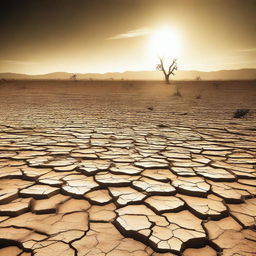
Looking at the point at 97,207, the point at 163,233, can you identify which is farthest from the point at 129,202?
the point at 163,233

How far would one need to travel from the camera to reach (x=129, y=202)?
6.22 feet

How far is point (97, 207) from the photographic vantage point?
184cm

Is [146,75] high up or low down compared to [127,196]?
up

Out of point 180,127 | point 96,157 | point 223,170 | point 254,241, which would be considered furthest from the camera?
point 180,127

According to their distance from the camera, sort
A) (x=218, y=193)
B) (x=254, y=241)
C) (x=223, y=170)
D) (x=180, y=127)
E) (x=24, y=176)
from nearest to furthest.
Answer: (x=254, y=241) < (x=218, y=193) < (x=24, y=176) < (x=223, y=170) < (x=180, y=127)

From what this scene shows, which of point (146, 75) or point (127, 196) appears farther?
point (146, 75)

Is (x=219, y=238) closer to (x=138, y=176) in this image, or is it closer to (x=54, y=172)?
(x=138, y=176)

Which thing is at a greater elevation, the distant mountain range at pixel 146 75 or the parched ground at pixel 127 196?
the distant mountain range at pixel 146 75

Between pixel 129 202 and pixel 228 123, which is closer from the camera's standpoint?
pixel 129 202

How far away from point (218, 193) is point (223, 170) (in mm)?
583

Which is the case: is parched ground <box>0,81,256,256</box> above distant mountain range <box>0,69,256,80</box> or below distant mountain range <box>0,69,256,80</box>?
below

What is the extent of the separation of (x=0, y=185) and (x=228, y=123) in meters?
4.61

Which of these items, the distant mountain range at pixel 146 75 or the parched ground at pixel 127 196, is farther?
the distant mountain range at pixel 146 75

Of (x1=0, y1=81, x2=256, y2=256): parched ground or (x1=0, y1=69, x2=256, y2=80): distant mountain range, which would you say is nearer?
(x1=0, y1=81, x2=256, y2=256): parched ground
